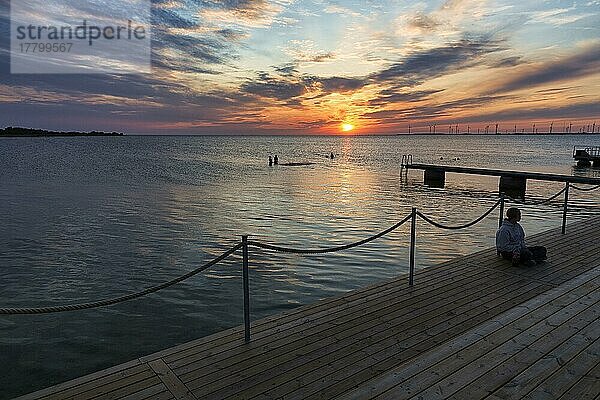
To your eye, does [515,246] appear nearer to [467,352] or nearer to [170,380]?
[467,352]

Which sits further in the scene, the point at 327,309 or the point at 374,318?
the point at 327,309

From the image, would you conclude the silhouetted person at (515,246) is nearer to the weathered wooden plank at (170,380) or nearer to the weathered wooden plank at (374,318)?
the weathered wooden plank at (374,318)

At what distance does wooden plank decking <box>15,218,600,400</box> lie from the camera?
3551 millimetres

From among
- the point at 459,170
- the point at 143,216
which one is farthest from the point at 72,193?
the point at 459,170

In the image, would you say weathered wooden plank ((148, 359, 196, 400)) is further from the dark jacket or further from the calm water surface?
the dark jacket

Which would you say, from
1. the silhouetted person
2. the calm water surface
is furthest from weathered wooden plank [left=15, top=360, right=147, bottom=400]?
the silhouetted person

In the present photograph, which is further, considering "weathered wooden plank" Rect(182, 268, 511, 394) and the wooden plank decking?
"weathered wooden plank" Rect(182, 268, 511, 394)

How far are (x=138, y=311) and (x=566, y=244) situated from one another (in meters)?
10.5

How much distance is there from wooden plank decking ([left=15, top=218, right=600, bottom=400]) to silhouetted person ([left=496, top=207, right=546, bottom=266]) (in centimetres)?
149

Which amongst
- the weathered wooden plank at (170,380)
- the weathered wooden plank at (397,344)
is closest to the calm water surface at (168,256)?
the weathered wooden plank at (170,380)

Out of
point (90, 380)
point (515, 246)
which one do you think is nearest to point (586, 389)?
point (90, 380)

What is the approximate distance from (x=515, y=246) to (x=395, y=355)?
16.9ft

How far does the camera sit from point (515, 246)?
852 centimetres

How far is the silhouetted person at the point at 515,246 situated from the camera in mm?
8289
